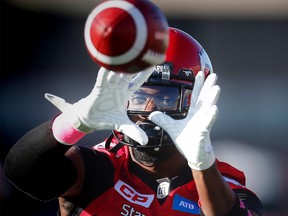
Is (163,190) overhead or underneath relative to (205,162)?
underneath

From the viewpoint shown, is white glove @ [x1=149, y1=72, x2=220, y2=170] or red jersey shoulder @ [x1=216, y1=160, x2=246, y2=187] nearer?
white glove @ [x1=149, y1=72, x2=220, y2=170]

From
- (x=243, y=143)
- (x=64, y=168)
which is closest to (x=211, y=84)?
(x=64, y=168)

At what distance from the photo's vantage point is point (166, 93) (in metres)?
2.34

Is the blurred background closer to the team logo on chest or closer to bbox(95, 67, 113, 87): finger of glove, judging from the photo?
the team logo on chest

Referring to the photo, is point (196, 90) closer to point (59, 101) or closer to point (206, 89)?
point (206, 89)

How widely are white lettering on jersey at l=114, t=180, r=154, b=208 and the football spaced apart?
636mm

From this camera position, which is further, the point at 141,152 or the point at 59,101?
the point at 141,152

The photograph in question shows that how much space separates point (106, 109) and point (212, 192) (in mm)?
Answer: 433

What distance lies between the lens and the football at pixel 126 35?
180 centimetres

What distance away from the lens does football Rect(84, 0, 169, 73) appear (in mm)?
1800

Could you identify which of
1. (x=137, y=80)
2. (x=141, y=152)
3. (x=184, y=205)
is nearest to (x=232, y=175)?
(x=184, y=205)

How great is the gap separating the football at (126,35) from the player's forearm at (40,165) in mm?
396

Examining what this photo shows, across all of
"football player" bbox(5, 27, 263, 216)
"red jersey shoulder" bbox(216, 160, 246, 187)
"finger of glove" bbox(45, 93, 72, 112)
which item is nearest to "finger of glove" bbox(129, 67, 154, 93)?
"football player" bbox(5, 27, 263, 216)

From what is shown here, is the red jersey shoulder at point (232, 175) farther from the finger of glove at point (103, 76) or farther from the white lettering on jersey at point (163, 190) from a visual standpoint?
the finger of glove at point (103, 76)
